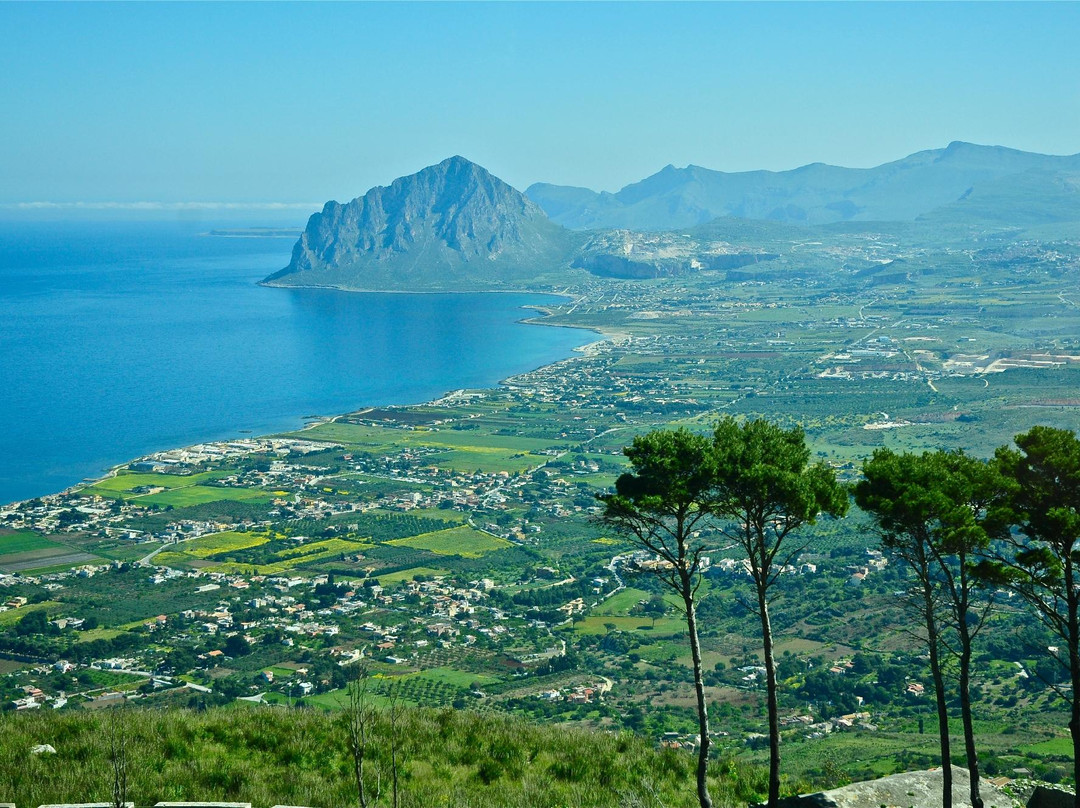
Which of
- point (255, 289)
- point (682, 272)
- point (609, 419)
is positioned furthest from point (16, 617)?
point (682, 272)

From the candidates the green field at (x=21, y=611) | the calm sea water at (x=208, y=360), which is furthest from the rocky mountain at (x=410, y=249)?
the green field at (x=21, y=611)

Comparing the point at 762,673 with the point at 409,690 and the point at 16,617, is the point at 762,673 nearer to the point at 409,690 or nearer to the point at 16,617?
the point at 409,690

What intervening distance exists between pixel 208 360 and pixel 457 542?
59221 mm

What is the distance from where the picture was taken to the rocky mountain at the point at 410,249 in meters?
177

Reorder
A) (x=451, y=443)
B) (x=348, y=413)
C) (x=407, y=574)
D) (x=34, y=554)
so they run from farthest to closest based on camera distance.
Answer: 1. (x=348, y=413)
2. (x=451, y=443)
3. (x=34, y=554)
4. (x=407, y=574)

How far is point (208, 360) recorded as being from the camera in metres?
92.3

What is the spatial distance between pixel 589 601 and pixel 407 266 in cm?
15561

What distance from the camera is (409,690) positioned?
2450 cm

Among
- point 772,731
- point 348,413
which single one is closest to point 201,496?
point 348,413

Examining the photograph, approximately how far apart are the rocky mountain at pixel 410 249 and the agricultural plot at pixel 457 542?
431 ft

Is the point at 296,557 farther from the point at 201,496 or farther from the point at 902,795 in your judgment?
the point at 902,795

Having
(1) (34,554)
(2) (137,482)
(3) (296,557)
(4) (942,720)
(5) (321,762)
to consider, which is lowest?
(3) (296,557)

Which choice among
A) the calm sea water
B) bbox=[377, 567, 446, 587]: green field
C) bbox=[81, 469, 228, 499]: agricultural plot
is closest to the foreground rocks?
bbox=[377, 567, 446, 587]: green field

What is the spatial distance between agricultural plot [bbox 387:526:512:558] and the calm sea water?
2065 cm
